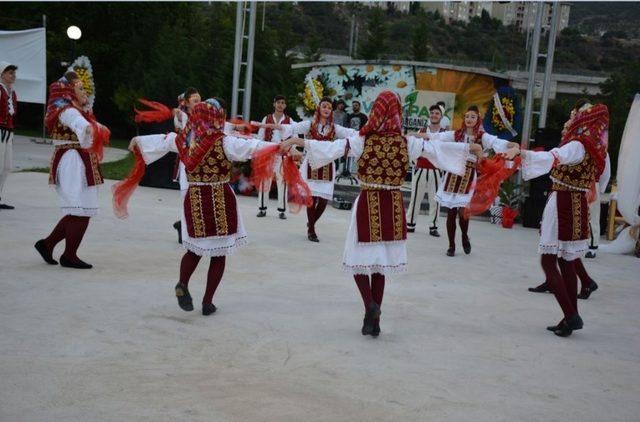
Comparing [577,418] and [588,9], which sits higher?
[588,9]

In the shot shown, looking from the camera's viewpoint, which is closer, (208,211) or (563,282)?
(208,211)

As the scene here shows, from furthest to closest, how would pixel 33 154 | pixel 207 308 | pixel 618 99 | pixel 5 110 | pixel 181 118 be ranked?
pixel 618 99 → pixel 33 154 → pixel 5 110 → pixel 181 118 → pixel 207 308

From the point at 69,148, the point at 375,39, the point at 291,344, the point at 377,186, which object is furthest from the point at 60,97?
the point at 375,39

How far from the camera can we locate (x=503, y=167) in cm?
600

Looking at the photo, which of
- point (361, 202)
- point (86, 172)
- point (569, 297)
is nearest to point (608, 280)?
point (569, 297)

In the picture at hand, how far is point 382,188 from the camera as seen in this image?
5.54m

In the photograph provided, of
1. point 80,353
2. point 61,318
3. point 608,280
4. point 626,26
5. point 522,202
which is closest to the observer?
point 80,353

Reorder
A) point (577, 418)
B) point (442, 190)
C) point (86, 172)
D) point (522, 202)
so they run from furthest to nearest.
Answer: point (522, 202) < point (442, 190) < point (86, 172) < point (577, 418)

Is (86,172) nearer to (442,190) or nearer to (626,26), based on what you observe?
(442,190)

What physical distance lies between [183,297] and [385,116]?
80.0 inches

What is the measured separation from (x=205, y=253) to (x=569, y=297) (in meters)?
2.88

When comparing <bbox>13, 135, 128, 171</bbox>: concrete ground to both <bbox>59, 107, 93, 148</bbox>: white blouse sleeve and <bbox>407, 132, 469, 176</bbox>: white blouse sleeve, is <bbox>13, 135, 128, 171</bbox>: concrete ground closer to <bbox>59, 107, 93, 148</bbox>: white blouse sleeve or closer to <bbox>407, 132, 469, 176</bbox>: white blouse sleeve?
<bbox>59, 107, 93, 148</bbox>: white blouse sleeve

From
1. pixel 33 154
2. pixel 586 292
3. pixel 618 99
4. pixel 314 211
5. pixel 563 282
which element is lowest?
pixel 33 154

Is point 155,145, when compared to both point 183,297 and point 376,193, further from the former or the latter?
point 376,193
